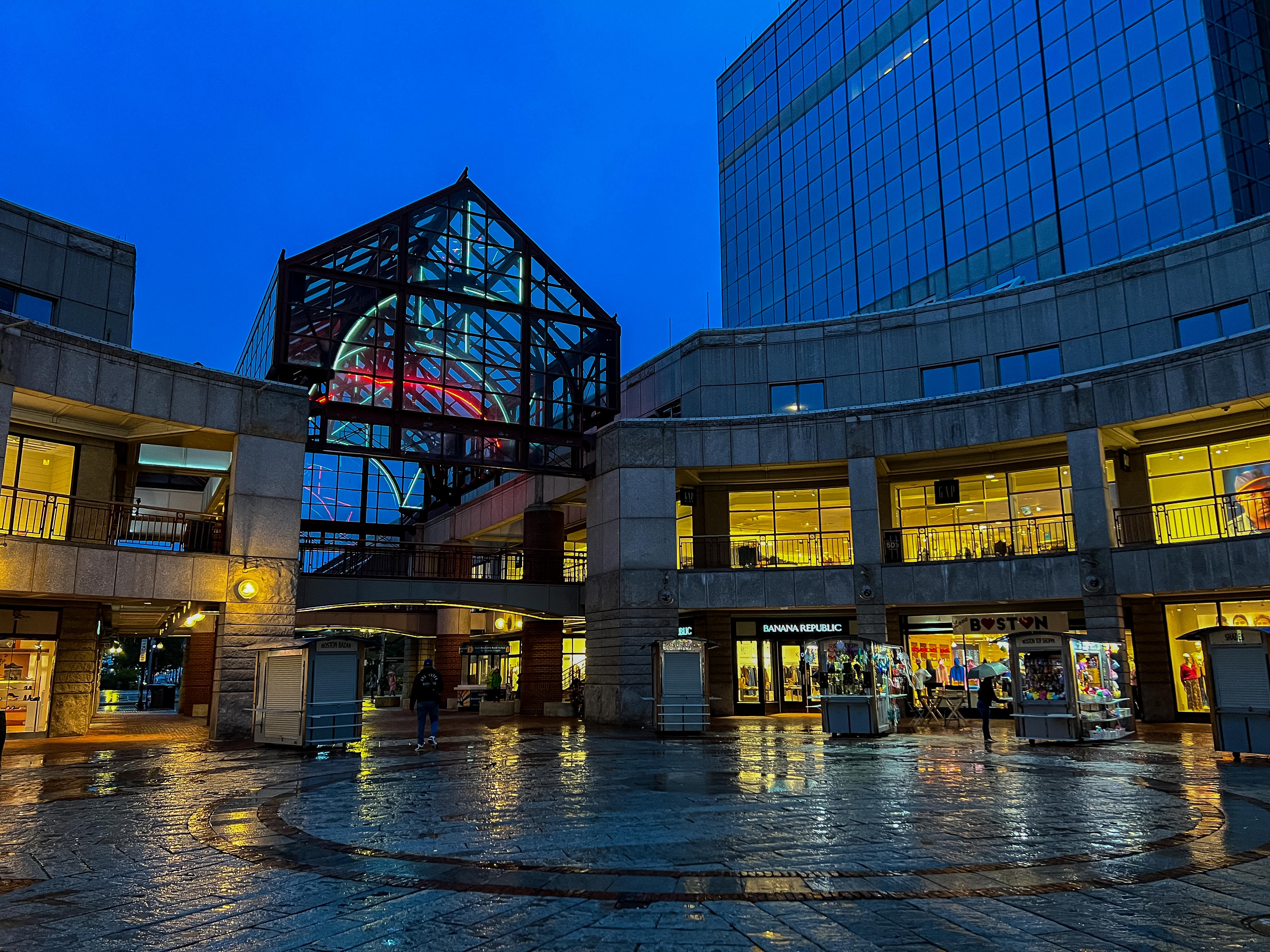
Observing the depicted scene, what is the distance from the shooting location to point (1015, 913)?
256 inches

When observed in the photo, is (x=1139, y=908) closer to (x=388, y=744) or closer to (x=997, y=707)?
(x=388, y=744)

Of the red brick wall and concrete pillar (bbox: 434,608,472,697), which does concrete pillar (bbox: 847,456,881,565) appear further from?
the red brick wall

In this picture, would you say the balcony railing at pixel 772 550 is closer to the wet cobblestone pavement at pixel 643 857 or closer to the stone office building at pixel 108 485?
the stone office building at pixel 108 485

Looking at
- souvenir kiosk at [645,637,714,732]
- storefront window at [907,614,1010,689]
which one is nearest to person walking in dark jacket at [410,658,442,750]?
souvenir kiosk at [645,637,714,732]

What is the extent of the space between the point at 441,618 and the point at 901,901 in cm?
3818

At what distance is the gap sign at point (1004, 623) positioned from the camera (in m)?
28.5

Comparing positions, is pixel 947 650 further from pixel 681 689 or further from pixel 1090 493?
pixel 681 689

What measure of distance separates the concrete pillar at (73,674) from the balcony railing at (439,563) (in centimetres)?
569

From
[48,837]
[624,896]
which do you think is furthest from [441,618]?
[624,896]

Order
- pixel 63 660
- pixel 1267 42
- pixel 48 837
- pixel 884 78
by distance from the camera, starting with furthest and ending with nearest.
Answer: pixel 884 78 < pixel 1267 42 < pixel 63 660 < pixel 48 837

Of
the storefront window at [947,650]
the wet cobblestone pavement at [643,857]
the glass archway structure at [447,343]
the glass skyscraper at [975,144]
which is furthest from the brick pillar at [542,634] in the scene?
the glass skyscraper at [975,144]

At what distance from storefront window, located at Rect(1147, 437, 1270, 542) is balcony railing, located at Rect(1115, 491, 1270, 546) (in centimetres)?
2

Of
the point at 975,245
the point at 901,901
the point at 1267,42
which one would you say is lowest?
the point at 901,901

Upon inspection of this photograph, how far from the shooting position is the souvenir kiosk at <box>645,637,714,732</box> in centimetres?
2350
